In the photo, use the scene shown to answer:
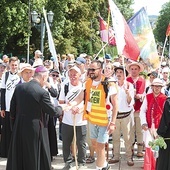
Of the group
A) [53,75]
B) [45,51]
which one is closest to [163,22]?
[45,51]

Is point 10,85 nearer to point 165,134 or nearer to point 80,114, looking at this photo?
point 80,114

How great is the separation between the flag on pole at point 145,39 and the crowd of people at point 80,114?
1.12ft

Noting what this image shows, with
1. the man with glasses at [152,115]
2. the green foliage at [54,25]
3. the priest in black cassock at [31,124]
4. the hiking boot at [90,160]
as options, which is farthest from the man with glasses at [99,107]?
the green foliage at [54,25]

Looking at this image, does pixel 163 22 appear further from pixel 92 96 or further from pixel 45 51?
pixel 92 96

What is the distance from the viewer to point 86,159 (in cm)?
758

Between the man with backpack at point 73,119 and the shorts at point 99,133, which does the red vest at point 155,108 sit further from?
the man with backpack at point 73,119

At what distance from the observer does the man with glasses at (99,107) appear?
6.26 meters

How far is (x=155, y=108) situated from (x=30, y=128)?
197cm

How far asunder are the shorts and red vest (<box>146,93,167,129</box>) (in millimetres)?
707

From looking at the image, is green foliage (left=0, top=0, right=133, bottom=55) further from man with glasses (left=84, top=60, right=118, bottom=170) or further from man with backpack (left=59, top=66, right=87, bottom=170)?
man with glasses (left=84, top=60, right=118, bottom=170)

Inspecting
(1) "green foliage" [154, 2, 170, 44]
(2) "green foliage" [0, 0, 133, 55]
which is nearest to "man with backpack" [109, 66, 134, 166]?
(2) "green foliage" [0, 0, 133, 55]

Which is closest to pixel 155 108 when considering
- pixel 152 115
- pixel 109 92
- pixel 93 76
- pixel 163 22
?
pixel 152 115

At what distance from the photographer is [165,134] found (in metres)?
5.48

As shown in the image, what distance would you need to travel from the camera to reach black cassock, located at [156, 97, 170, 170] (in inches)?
209
